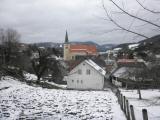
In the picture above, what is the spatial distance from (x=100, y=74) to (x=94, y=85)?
7.31 ft

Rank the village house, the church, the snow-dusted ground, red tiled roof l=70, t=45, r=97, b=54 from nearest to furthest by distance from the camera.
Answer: the snow-dusted ground, the village house, the church, red tiled roof l=70, t=45, r=97, b=54

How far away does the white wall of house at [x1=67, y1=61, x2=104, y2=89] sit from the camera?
51344 mm

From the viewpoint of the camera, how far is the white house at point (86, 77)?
51.3 meters

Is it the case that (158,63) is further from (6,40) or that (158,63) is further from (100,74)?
(6,40)

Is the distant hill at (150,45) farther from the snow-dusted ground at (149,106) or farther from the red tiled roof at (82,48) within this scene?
the red tiled roof at (82,48)

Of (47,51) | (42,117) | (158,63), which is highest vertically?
(47,51)

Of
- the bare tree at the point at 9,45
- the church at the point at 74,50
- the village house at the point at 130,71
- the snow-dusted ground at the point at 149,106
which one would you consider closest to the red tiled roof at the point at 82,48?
the church at the point at 74,50

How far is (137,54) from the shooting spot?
584cm

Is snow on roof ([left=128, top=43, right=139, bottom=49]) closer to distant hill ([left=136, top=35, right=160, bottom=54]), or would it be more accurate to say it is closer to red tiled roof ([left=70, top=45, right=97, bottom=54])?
→ distant hill ([left=136, top=35, right=160, bottom=54])

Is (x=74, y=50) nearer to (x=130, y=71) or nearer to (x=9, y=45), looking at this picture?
(x=9, y=45)

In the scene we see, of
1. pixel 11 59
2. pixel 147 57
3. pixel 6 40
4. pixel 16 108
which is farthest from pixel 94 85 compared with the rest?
pixel 147 57

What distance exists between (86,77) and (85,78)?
0.85ft

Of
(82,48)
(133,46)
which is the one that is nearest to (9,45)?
(133,46)

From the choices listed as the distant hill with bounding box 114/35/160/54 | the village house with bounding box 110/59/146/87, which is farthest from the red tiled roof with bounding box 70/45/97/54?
the distant hill with bounding box 114/35/160/54
